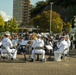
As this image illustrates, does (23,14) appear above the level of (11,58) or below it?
above

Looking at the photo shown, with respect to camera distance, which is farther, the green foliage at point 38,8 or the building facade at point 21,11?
the green foliage at point 38,8

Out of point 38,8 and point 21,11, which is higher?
point 38,8

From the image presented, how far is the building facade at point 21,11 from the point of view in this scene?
13095 cm

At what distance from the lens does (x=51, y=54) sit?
2002cm

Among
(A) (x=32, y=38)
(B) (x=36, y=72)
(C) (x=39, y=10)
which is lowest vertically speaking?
(B) (x=36, y=72)

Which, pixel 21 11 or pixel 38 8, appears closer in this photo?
pixel 38 8

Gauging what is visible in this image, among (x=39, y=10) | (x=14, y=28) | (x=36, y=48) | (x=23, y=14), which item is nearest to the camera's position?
(x=36, y=48)

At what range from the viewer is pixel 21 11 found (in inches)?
5394

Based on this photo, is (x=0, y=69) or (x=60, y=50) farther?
(x=60, y=50)

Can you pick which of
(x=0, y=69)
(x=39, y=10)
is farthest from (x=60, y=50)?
(x=39, y=10)

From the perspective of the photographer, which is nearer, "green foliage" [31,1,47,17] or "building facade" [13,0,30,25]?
"building facade" [13,0,30,25]

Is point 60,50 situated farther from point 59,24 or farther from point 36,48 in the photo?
point 59,24

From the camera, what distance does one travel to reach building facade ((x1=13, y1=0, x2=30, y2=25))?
131m

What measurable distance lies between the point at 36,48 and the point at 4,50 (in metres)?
1.82
